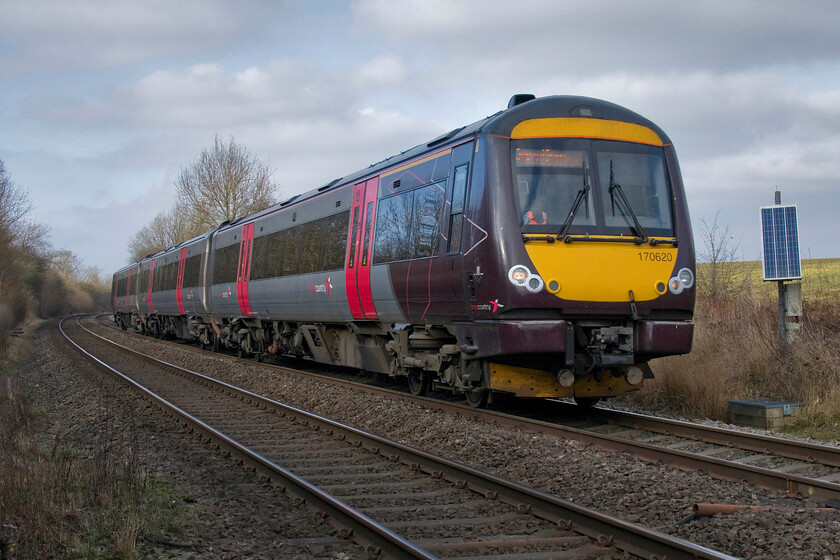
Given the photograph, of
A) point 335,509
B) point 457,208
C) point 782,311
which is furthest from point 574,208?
point 335,509

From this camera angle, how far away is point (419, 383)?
10.6m

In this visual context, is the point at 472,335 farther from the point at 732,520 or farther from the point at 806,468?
the point at 732,520

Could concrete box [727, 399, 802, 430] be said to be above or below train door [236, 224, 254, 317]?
below

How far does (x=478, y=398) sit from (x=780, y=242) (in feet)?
14.8

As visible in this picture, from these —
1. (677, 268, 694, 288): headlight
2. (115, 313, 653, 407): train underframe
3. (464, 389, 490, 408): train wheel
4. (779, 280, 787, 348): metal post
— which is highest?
(677, 268, 694, 288): headlight

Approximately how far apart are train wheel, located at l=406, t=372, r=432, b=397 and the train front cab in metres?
2.11

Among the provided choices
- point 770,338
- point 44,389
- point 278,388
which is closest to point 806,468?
point 770,338

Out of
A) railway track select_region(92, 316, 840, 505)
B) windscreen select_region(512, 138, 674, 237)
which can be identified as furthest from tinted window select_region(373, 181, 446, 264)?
railway track select_region(92, 316, 840, 505)

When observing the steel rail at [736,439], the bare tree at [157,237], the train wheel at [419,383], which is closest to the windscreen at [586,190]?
the steel rail at [736,439]

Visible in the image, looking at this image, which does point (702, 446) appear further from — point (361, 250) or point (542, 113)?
point (361, 250)

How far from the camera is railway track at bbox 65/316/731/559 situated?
4.40 metres

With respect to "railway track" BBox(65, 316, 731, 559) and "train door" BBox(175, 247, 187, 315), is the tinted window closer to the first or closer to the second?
"railway track" BBox(65, 316, 731, 559)

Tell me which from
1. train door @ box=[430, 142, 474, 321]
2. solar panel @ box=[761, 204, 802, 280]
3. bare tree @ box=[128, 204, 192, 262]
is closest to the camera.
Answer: train door @ box=[430, 142, 474, 321]

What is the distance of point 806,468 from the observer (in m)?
6.15
